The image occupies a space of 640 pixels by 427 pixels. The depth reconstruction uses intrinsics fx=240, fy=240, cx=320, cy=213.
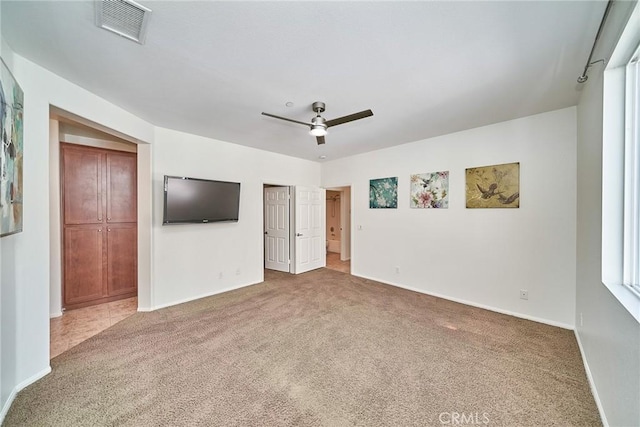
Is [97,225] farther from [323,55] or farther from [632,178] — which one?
[632,178]

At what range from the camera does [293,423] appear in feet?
5.16

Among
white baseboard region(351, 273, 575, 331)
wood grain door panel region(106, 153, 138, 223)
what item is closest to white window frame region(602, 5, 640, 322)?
white baseboard region(351, 273, 575, 331)

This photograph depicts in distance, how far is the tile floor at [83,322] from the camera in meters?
2.54

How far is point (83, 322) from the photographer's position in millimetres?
2998

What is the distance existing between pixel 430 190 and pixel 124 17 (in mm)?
4012

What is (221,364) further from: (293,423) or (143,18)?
(143,18)

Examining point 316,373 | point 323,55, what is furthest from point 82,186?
point 316,373

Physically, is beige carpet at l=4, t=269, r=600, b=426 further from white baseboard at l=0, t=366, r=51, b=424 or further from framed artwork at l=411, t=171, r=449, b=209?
framed artwork at l=411, t=171, r=449, b=209

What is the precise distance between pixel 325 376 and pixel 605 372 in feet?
6.29

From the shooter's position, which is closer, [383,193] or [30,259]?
[30,259]

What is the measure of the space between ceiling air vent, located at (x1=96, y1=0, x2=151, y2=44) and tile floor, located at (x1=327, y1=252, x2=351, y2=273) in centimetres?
501

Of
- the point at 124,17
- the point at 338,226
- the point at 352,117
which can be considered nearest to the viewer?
the point at 124,17

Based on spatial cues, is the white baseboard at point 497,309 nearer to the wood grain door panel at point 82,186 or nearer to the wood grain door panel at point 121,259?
the wood grain door panel at point 121,259

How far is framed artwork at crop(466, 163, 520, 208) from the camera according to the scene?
3.16m
